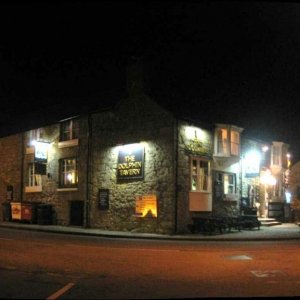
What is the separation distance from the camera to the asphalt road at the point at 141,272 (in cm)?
Answer: 998

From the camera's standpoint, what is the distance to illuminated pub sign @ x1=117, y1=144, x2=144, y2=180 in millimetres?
28359

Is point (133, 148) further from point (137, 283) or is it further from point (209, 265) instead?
point (137, 283)

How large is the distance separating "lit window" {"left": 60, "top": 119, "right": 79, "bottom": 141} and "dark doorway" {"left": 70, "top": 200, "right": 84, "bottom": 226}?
4084 millimetres

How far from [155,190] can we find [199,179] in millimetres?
2625

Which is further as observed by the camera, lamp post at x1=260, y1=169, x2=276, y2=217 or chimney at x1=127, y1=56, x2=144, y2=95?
lamp post at x1=260, y1=169, x2=276, y2=217

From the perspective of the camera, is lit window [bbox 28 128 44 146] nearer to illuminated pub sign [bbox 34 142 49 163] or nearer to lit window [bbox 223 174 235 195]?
illuminated pub sign [bbox 34 142 49 163]

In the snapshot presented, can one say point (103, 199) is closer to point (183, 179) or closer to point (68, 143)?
point (68, 143)

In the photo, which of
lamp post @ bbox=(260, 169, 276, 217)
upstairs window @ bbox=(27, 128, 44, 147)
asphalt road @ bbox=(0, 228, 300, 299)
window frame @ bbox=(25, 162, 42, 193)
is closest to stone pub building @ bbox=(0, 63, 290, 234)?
upstairs window @ bbox=(27, 128, 44, 147)

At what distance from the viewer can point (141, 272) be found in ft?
42.0

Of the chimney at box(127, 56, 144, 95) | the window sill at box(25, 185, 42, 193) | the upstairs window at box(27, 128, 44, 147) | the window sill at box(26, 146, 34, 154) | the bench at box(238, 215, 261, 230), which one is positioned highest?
the chimney at box(127, 56, 144, 95)

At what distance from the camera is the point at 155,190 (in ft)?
90.4

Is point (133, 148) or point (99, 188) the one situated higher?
point (133, 148)

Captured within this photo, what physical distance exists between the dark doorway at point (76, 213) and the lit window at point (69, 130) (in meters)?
4.08

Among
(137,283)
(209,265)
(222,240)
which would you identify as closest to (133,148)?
(222,240)
